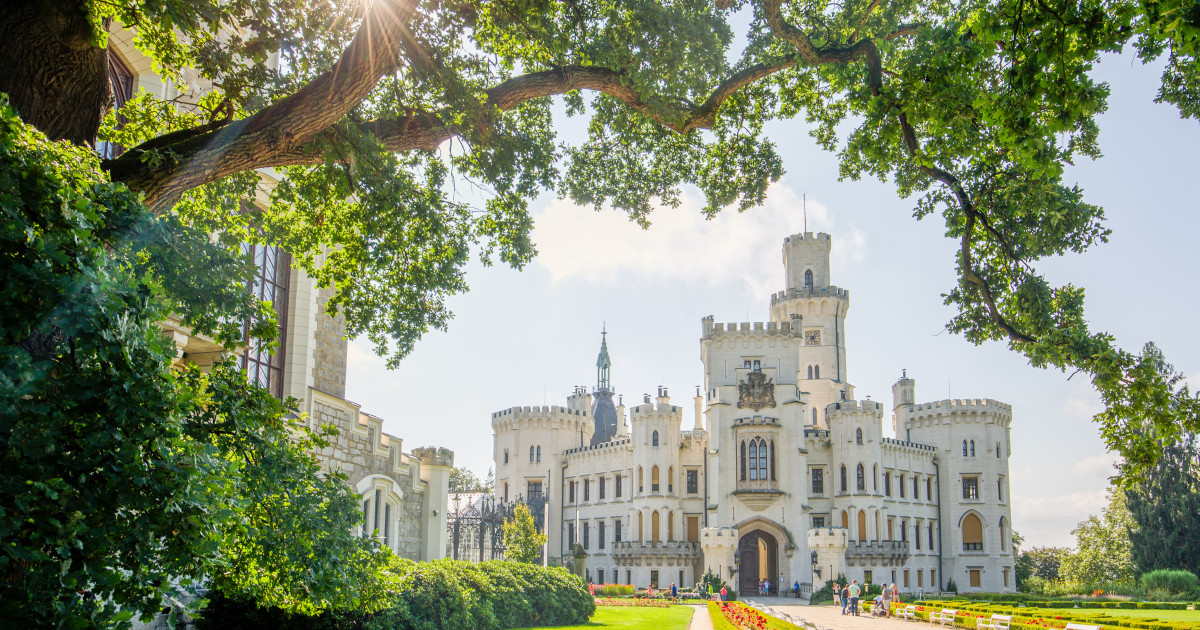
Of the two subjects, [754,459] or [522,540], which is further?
[754,459]

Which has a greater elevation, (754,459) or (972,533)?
(754,459)

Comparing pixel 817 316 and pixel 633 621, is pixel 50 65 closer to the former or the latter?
pixel 633 621

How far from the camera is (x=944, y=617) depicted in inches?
1067

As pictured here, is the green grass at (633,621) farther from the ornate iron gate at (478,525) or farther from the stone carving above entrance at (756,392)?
the stone carving above entrance at (756,392)

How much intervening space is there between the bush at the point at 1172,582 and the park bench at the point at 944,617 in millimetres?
20491

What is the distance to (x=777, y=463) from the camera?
155 feet

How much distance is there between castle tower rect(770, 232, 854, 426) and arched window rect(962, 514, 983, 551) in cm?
1027

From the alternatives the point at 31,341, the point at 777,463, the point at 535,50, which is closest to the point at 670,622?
the point at 535,50

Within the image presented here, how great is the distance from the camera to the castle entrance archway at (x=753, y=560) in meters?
48.6

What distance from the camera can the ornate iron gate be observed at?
90.1ft

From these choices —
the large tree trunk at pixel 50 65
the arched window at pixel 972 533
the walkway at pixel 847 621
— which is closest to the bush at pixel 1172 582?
the arched window at pixel 972 533

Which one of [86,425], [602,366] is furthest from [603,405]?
[86,425]

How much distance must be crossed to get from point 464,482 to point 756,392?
3652 cm

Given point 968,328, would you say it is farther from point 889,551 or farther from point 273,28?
point 889,551
